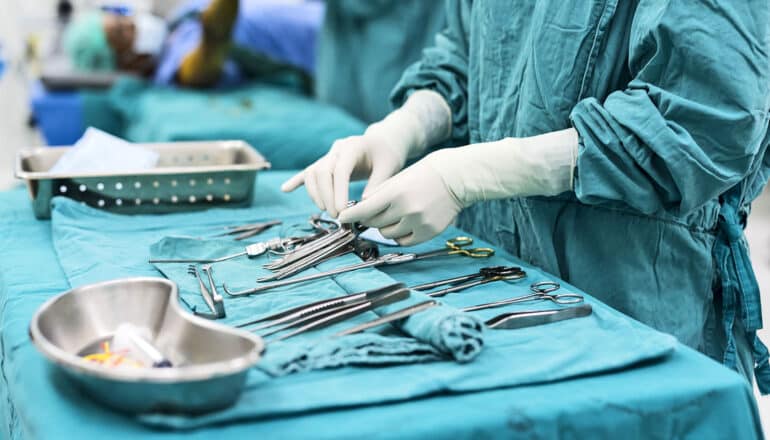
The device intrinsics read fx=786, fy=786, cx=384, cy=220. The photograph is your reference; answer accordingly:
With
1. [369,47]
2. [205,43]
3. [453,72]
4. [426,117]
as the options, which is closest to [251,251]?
[426,117]

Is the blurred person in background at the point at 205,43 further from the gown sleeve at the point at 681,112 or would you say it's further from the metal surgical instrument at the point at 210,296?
the gown sleeve at the point at 681,112

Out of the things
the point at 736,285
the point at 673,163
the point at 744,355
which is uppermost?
the point at 673,163

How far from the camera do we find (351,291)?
1.26 metres

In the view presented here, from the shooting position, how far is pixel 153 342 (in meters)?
1.08

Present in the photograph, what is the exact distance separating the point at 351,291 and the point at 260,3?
3509 millimetres

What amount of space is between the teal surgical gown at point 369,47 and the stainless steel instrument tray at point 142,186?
1394 millimetres

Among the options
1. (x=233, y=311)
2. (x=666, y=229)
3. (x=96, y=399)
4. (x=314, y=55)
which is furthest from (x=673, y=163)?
(x=314, y=55)

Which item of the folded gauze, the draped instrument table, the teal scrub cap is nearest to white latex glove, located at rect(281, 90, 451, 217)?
the folded gauze

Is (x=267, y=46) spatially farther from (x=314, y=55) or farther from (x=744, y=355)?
(x=744, y=355)

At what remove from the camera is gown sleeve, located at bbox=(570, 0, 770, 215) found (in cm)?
115

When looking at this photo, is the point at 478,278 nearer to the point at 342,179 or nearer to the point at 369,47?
the point at 342,179

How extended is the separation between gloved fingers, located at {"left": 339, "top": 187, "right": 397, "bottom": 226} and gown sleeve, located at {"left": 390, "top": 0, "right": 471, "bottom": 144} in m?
0.51

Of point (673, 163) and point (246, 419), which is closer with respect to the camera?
point (246, 419)

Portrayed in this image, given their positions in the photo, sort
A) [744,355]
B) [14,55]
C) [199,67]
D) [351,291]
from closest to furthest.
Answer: [351,291], [744,355], [199,67], [14,55]
